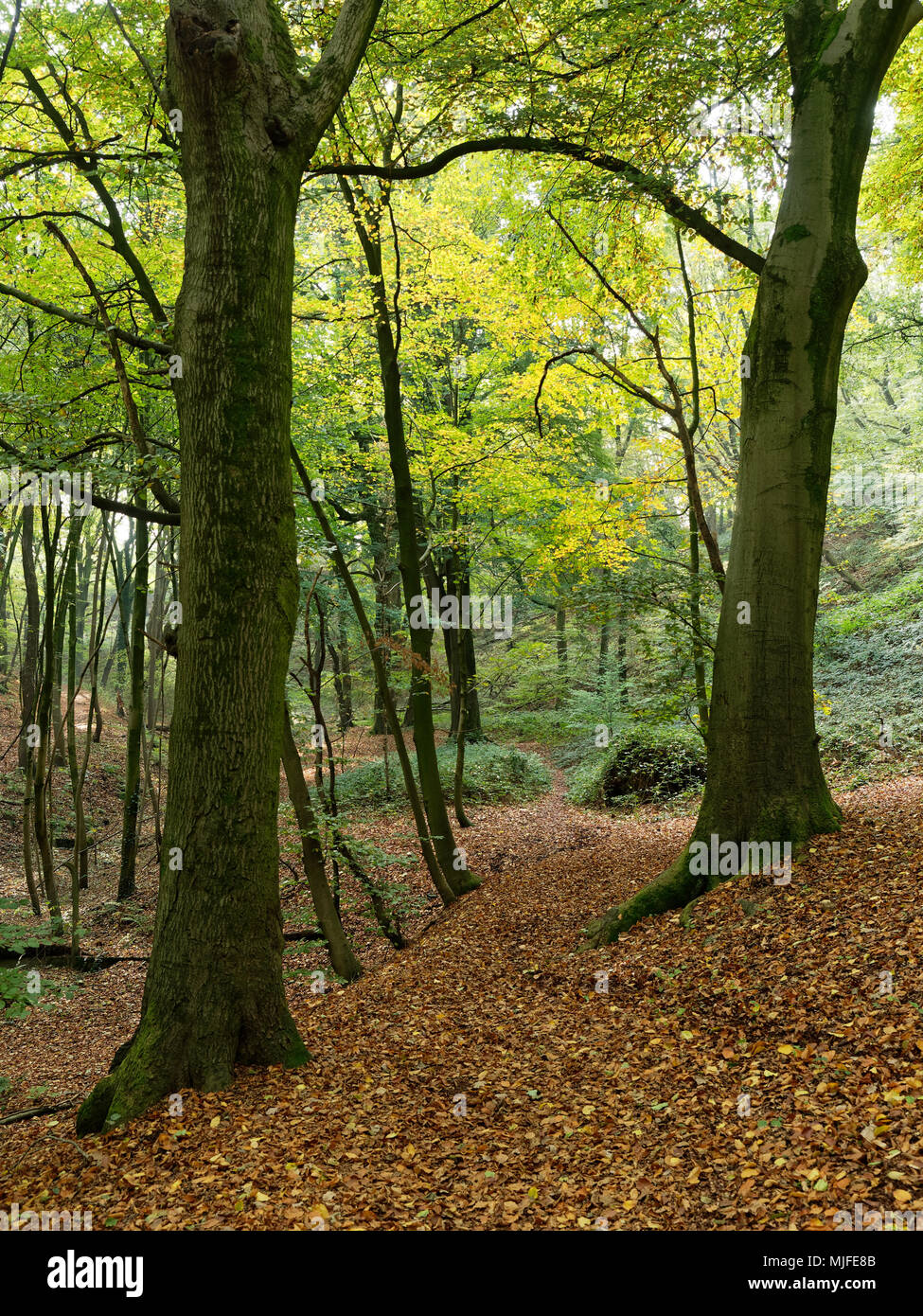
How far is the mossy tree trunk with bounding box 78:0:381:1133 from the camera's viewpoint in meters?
4.12

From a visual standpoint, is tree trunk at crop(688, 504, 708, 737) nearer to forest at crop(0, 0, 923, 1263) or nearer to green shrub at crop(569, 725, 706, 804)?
forest at crop(0, 0, 923, 1263)

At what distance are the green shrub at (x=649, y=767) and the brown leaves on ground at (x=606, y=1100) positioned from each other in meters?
8.10

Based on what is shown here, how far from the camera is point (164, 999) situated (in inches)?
163

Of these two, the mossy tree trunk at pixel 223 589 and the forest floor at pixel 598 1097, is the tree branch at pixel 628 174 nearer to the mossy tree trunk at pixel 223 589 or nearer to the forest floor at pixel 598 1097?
the mossy tree trunk at pixel 223 589

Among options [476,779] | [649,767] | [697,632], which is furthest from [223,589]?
[476,779]

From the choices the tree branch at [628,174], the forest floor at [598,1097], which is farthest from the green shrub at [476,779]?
the tree branch at [628,174]

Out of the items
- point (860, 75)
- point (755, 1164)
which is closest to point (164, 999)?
point (755, 1164)

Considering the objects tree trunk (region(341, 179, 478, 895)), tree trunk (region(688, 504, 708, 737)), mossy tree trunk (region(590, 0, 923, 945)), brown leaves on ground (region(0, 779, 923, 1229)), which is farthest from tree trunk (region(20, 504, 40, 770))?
mossy tree trunk (region(590, 0, 923, 945))

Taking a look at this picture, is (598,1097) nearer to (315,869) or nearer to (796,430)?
(315,869)

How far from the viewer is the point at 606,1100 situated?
3838mm

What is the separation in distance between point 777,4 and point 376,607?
534 inches

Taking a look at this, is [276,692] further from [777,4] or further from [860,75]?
[777,4]

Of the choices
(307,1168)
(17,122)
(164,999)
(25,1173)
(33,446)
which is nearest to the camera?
(307,1168)

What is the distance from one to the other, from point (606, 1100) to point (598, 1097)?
0.19 feet
